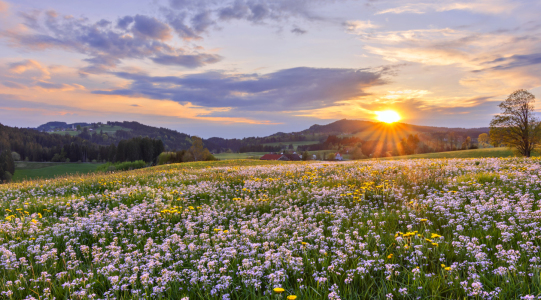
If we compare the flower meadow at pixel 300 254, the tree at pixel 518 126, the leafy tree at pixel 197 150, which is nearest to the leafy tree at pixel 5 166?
the leafy tree at pixel 197 150

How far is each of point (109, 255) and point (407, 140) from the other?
136792mm

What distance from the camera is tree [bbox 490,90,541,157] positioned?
147ft

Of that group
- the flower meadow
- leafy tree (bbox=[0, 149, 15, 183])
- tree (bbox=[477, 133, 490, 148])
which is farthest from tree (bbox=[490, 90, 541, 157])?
leafy tree (bbox=[0, 149, 15, 183])

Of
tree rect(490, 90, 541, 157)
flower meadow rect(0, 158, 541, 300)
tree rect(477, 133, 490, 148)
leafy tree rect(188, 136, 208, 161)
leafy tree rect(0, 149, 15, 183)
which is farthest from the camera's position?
leafy tree rect(0, 149, 15, 183)

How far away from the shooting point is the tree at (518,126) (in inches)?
1761

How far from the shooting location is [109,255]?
201 inches

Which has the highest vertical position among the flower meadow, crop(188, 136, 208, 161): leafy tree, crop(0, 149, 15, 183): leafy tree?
crop(188, 136, 208, 161): leafy tree

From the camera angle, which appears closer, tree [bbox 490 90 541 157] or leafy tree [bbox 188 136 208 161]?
tree [bbox 490 90 541 157]

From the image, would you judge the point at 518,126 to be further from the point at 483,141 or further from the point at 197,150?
the point at 197,150

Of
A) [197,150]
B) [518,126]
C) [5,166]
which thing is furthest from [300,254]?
[5,166]

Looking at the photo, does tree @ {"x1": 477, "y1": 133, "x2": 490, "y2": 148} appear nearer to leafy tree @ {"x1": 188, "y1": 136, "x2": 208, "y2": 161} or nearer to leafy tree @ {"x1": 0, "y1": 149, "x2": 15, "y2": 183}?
leafy tree @ {"x1": 188, "y1": 136, "x2": 208, "y2": 161}

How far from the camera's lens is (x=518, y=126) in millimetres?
46625

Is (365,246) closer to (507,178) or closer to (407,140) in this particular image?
(507,178)

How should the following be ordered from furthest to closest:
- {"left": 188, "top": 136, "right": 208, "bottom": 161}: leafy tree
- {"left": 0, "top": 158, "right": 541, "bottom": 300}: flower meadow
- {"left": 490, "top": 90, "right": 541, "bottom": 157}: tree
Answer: {"left": 188, "top": 136, "right": 208, "bottom": 161}: leafy tree
{"left": 490, "top": 90, "right": 541, "bottom": 157}: tree
{"left": 0, "top": 158, "right": 541, "bottom": 300}: flower meadow
